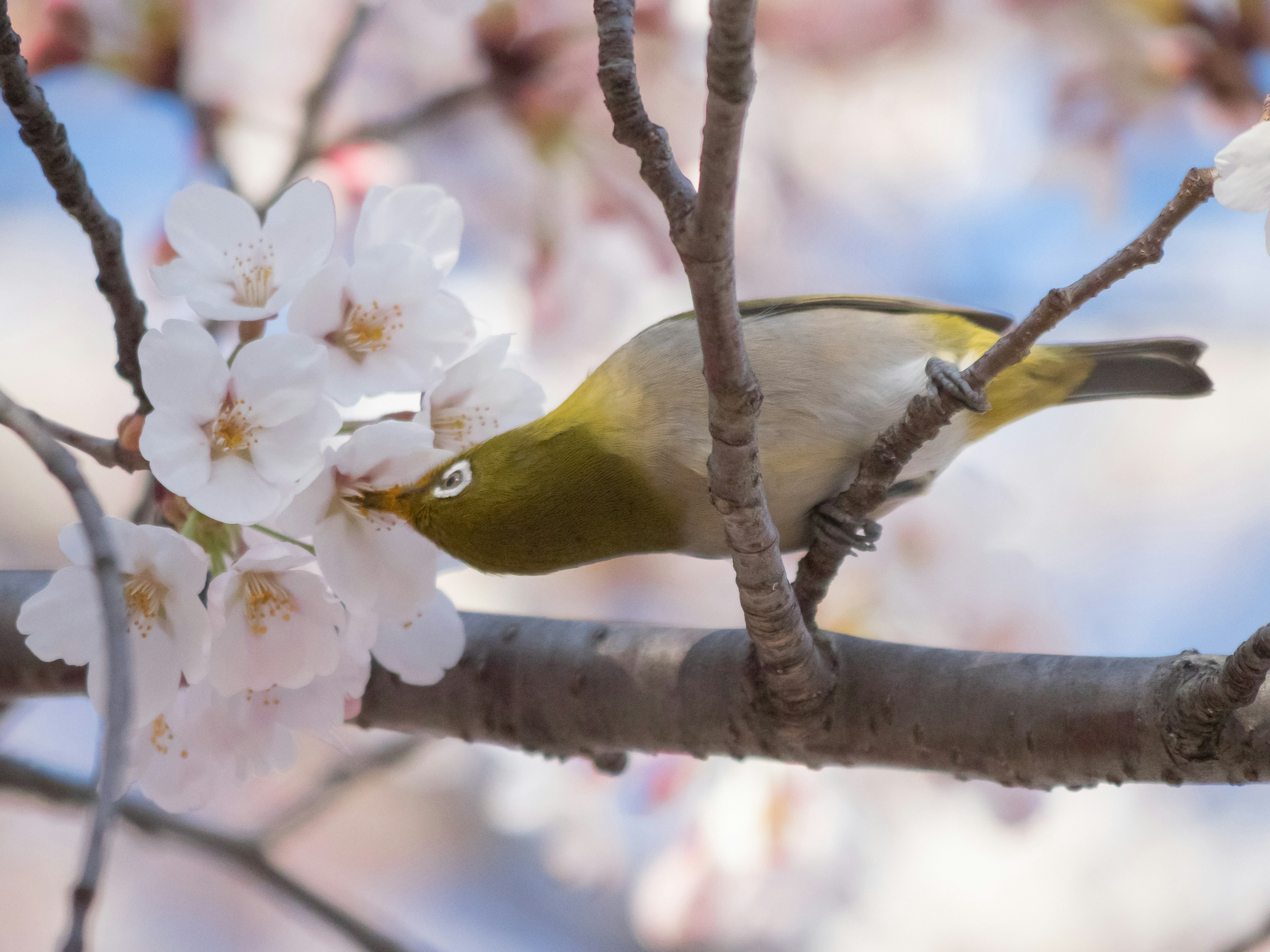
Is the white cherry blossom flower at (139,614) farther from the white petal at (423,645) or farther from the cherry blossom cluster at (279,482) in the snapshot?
the white petal at (423,645)

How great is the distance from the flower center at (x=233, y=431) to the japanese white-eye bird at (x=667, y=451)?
7 cm

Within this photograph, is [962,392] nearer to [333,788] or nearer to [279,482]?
[279,482]

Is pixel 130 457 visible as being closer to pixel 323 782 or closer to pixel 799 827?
pixel 323 782

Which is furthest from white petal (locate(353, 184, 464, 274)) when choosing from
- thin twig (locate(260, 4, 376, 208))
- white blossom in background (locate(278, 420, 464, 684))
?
thin twig (locate(260, 4, 376, 208))

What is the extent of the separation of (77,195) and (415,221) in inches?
6.3

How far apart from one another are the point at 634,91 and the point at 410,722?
0.49 metres

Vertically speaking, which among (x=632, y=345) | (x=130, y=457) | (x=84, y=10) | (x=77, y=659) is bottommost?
(x=77, y=659)

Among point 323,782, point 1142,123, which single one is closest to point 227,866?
point 323,782

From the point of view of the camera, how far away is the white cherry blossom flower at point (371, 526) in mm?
474

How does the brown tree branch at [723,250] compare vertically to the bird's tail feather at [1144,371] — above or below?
below

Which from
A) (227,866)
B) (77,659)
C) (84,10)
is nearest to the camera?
(77,659)

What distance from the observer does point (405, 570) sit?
1.66ft

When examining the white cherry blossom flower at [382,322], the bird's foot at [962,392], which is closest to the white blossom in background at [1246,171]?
the bird's foot at [962,392]

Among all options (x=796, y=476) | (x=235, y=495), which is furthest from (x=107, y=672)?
(x=796, y=476)
